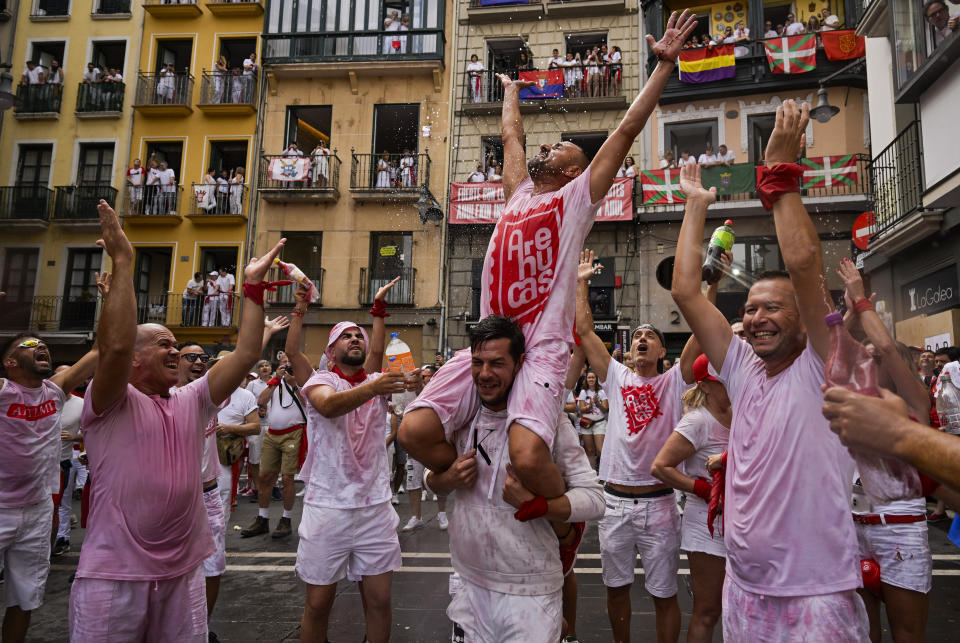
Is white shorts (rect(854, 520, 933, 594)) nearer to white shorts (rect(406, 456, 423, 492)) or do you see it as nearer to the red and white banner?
white shorts (rect(406, 456, 423, 492))

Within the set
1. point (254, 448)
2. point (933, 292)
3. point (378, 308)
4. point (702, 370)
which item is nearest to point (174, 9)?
point (254, 448)

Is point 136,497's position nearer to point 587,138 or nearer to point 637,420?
point 637,420

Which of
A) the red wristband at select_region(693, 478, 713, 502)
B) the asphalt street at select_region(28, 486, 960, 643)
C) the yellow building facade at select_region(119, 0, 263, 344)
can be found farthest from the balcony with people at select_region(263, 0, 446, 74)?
the red wristband at select_region(693, 478, 713, 502)

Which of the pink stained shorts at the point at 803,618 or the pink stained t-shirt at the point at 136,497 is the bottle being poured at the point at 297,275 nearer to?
the pink stained t-shirt at the point at 136,497

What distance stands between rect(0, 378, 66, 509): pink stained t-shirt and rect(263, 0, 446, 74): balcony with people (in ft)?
62.5

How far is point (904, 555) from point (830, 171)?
54.9ft

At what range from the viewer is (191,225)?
2261 centimetres

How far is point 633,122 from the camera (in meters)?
2.83

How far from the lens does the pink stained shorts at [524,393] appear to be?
2.52m

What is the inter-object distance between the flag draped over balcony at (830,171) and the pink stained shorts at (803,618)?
1768 cm

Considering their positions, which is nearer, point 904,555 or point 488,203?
point 904,555

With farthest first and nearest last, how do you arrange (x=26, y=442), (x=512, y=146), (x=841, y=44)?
1. (x=841, y=44)
2. (x=26, y=442)
3. (x=512, y=146)

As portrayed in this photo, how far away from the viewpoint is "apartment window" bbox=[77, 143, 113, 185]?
2334cm

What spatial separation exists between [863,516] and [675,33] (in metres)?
3.19
